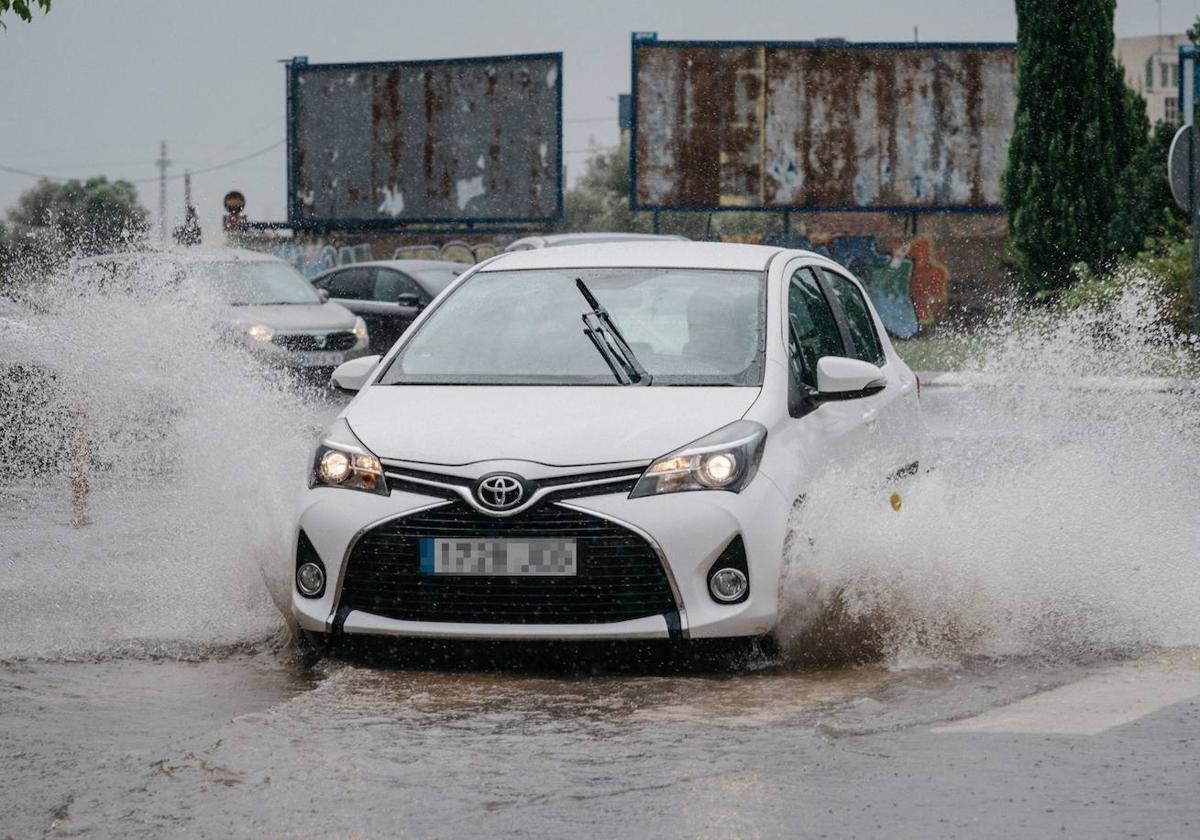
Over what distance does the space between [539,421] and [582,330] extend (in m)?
0.92

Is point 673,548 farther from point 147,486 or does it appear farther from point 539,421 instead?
point 147,486

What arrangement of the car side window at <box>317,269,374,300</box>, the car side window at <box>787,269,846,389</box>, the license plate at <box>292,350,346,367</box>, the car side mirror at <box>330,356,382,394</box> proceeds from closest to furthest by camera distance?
1. the car side window at <box>787,269,846,389</box>
2. the car side mirror at <box>330,356,382,394</box>
3. the license plate at <box>292,350,346,367</box>
4. the car side window at <box>317,269,374,300</box>

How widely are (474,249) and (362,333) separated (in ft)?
71.3

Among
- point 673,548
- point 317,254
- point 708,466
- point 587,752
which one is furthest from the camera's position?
point 317,254

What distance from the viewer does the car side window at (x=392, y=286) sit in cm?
2548

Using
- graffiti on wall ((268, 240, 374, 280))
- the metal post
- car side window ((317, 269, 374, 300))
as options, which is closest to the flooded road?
the metal post

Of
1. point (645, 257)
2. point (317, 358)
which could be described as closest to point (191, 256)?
point (317, 358)

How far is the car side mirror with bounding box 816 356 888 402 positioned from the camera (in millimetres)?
7234

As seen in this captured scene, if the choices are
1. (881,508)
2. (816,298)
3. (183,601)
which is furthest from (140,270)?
(881,508)

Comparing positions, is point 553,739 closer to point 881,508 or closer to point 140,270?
point 881,508

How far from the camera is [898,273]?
132 ft

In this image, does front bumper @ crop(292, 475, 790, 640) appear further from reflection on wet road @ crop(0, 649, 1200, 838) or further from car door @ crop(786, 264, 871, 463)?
car door @ crop(786, 264, 871, 463)

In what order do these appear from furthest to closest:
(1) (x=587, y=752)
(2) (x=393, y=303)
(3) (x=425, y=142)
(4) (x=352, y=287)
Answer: (3) (x=425, y=142)
(4) (x=352, y=287)
(2) (x=393, y=303)
(1) (x=587, y=752)

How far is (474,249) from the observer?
141ft
